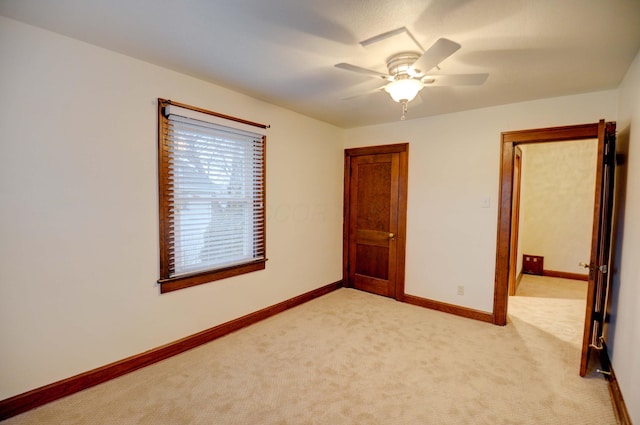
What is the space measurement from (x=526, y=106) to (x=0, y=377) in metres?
4.68

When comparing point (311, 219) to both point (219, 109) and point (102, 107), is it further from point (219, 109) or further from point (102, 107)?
point (102, 107)

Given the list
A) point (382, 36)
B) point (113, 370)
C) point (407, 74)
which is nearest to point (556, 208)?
point (407, 74)

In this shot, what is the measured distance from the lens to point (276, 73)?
2451mm

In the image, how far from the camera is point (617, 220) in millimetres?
2400

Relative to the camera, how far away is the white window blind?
8.36 feet

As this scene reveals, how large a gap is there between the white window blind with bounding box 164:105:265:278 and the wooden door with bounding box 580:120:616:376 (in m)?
2.84

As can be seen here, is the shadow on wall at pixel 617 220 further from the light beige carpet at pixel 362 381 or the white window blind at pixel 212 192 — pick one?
the white window blind at pixel 212 192

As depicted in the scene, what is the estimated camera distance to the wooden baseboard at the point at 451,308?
11.1 ft

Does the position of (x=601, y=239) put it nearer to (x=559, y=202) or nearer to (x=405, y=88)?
(x=405, y=88)

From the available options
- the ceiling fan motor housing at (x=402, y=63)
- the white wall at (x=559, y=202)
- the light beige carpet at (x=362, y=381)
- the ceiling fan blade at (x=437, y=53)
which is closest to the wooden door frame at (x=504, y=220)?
the light beige carpet at (x=362, y=381)

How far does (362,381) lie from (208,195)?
6.58 feet

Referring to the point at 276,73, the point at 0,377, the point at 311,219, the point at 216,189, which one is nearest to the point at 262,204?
the point at 216,189

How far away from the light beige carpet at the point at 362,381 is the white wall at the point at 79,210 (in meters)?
0.33

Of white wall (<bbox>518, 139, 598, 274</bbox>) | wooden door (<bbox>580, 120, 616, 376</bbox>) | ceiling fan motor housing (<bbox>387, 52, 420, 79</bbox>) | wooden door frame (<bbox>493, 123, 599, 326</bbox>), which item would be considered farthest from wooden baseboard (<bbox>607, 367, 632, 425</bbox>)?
white wall (<bbox>518, 139, 598, 274</bbox>)
